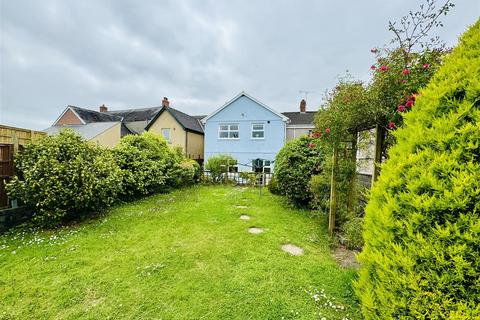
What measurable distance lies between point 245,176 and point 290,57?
6678mm

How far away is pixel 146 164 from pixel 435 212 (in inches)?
362

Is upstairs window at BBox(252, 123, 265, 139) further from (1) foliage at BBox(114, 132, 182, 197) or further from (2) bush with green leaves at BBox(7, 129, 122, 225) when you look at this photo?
(2) bush with green leaves at BBox(7, 129, 122, 225)

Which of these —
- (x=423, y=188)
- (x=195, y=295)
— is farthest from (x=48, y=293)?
(x=423, y=188)

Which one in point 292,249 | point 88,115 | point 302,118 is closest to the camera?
point 292,249

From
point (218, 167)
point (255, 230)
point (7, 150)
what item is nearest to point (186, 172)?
point (218, 167)

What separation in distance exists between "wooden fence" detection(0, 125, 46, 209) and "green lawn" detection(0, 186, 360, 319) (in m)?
1.14

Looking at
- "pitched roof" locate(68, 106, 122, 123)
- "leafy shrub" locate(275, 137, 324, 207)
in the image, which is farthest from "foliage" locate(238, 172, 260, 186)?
"pitched roof" locate(68, 106, 122, 123)

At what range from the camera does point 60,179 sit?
17.2 feet

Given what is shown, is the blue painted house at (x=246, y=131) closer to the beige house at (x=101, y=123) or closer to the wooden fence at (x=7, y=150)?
the beige house at (x=101, y=123)

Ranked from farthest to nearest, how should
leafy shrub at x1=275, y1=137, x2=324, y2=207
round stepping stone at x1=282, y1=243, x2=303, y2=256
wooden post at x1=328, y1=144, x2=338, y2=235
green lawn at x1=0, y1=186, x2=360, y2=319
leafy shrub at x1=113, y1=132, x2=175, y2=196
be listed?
leafy shrub at x1=113, y1=132, x2=175, y2=196, leafy shrub at x1=275, y1=137, x2=324, y2=207, wooden post at x1=328, y1=144, x2=338, y2=235, round stepping stone at x1=282, y1=243, x2=303, y2=256, green lawn at x1=0, y1=186, x2=360, y2=319

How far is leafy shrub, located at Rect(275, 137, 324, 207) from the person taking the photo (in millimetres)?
6574

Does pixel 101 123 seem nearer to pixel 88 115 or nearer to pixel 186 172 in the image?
pixel 88 115

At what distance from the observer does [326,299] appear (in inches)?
107

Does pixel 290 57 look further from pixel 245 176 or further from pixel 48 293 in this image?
pixel 48 293
